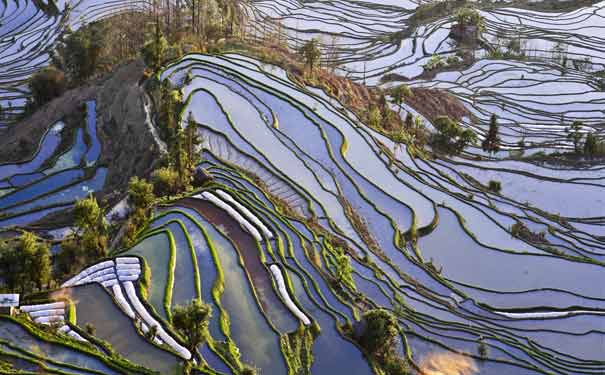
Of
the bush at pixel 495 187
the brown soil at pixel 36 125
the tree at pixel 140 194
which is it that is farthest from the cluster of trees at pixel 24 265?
the bush at pixel 495 187

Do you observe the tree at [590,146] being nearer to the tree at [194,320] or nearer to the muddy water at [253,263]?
the muddy water at [253,263]

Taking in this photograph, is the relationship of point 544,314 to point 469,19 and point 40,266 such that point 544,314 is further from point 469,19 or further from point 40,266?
point 469,19

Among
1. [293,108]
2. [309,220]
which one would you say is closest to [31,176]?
[293,108]

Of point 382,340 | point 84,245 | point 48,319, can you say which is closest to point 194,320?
point 48,319

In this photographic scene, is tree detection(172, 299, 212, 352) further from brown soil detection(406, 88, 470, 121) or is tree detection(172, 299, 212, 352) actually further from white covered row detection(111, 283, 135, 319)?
brown soil detection(406, 88, 470, 121)

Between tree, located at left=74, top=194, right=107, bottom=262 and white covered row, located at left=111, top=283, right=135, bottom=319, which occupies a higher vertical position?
tree, located at left=74, top=194, right=107, bottom=262

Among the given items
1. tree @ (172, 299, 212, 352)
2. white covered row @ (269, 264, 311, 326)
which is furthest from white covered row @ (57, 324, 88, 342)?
white covered row @ (269, 264, 311, 326)
